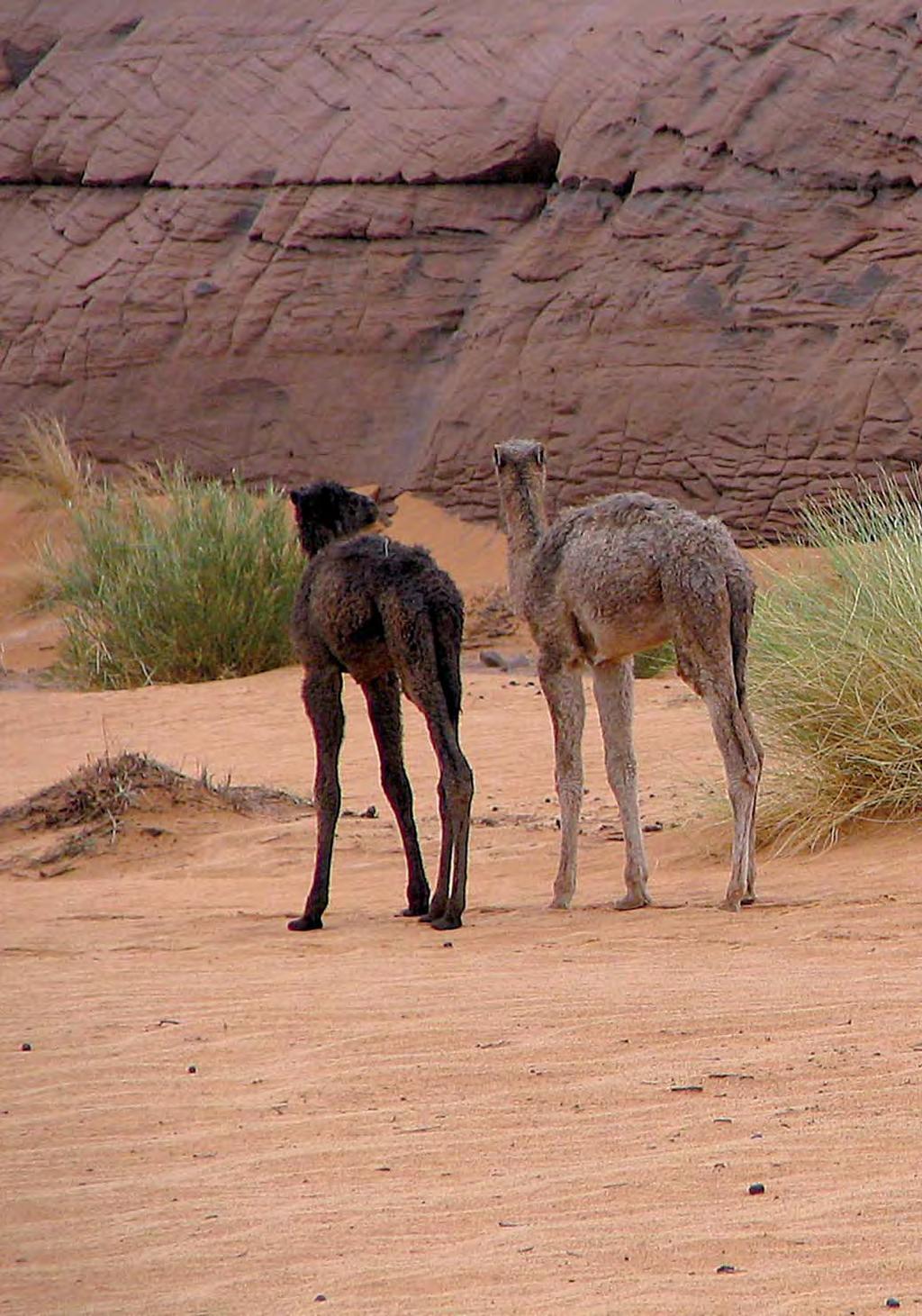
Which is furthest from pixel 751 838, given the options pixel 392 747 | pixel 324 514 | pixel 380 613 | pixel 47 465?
pixel 47 465

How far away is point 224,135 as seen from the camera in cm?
2325

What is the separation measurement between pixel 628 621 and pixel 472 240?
13.6m

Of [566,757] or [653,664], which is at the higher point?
[566,757]

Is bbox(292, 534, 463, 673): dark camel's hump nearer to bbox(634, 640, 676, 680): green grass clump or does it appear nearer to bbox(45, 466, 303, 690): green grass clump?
bbox(634, 640, 676, 680): green grass clump

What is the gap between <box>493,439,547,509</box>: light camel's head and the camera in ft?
31.7

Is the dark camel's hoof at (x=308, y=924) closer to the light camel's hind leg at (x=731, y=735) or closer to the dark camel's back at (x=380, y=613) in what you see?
the dark camel's back at (x=380, y=613)

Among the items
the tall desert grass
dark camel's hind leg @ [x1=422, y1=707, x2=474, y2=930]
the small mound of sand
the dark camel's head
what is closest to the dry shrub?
the tall desert grass

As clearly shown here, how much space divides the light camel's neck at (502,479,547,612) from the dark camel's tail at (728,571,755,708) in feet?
3.70

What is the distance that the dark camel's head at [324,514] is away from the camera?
9.50 metres

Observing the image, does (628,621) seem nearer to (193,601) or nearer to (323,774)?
(323,774)

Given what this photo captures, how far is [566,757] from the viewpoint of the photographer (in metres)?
9.21

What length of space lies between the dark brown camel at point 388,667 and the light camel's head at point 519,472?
0.83m

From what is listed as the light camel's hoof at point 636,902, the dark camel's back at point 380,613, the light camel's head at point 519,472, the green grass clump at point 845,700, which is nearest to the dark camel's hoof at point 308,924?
the dark camel's back at point 380,613

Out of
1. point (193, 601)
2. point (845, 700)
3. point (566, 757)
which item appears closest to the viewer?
point (566, 757)
